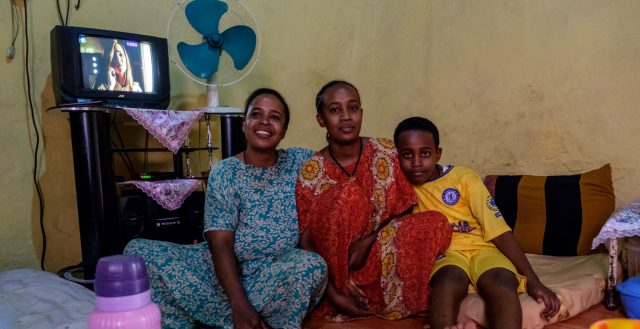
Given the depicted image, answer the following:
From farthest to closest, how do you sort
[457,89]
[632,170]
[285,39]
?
1. [285,39]
2. [457,89]
3. [632,170]

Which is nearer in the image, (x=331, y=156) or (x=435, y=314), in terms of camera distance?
(x=435, y=314)

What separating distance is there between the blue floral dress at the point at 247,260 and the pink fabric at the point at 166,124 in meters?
0.66

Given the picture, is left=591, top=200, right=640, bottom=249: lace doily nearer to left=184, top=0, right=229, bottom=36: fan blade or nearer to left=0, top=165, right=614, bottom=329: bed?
left=0, top=165, right=614, bottom=329: bed

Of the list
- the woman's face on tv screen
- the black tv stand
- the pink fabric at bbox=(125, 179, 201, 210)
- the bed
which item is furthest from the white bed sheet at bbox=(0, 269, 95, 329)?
the woman's face on tv screen

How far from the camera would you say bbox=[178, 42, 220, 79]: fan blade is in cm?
257

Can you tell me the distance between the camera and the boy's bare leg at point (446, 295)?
1.51 metres

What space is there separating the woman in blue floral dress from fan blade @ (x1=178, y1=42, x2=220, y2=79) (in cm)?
90

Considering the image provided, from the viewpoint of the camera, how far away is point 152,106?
8.11ft

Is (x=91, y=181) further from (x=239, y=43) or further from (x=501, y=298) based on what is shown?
(x=501, y=298)

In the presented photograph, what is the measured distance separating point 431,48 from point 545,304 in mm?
1787

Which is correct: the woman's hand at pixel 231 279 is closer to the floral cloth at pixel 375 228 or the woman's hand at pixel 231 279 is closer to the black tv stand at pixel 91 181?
the floral cloth at pixel 375 228

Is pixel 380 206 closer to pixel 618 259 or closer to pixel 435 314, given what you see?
pixel 435 314

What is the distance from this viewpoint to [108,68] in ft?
7.72

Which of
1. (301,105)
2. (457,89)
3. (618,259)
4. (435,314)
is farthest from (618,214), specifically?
(301,105)
